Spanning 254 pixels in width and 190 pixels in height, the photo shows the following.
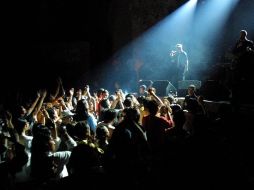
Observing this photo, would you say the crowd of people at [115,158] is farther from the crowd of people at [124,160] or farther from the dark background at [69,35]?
the dark background at [69,35]

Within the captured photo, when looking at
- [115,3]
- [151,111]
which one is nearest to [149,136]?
[151,111]

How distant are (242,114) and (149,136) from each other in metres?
3.34

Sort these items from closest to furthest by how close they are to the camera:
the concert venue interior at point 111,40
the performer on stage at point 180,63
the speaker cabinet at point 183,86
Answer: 1. the speaker cabinet at point 183,86
2. the performer on stage at point 180,63
3. the concert venue interior at point 111,40

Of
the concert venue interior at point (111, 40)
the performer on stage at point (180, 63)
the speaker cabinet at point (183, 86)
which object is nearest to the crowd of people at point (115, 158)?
the speaker cabinet at point (183, 86)

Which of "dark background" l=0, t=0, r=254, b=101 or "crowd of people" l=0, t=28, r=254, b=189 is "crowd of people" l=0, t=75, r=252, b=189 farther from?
"dark background" l=0, t=0, r=254, b=101

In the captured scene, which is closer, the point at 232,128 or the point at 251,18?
the point at 232,128

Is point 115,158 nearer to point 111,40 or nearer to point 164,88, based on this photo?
point 164,88

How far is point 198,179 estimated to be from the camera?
346cm

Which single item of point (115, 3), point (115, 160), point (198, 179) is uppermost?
point (115, 3)

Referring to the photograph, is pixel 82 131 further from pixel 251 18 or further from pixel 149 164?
pixel 251 18

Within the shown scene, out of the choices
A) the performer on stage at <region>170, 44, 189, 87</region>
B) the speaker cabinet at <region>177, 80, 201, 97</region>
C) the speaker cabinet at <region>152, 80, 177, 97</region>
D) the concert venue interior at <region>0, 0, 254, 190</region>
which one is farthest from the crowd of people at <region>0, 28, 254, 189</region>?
the concert venue interior at <region>0, 0, 254, 190</region>

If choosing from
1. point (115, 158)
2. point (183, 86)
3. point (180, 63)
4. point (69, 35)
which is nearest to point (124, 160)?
point (115, 158)

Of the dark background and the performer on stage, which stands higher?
the dark background

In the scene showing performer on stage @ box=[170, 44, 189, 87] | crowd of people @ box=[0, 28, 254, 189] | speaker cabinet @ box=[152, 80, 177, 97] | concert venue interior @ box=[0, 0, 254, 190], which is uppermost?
concert venue interior @ box=[0, 0, 254, 190]
